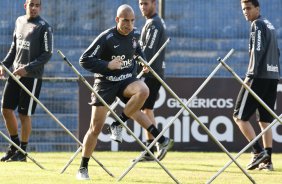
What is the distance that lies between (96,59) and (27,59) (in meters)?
2.83

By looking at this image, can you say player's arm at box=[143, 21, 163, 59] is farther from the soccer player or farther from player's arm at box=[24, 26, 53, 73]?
player's arm at box=[24, 26, 53, 73]

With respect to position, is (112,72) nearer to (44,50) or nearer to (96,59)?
(96,59)

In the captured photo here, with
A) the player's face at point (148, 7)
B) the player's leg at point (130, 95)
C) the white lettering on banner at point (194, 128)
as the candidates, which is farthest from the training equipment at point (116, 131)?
the white lettering on banner at point (194, 128)

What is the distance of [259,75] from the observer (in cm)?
1276

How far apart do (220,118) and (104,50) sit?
21.3 ft

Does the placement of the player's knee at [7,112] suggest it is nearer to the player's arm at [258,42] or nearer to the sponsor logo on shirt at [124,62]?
the sponsor logo on shirt at [124,62]

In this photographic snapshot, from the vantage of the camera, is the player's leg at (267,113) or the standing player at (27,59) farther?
the standing player at (27,59)

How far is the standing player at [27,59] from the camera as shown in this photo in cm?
1351

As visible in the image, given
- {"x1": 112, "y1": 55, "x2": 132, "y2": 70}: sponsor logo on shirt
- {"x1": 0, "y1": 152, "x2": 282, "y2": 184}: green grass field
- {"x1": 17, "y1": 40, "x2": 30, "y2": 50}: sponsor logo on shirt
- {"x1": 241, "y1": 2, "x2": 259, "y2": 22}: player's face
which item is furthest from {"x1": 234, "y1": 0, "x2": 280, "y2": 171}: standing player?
{"x1": 17, "y1": 40, "x2": 30, "y2": 50}: sponsor logo on shirt

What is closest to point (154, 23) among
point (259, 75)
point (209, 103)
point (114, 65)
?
point (259, 75)

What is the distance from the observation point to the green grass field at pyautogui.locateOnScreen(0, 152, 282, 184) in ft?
36.0

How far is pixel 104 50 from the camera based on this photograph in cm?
1107

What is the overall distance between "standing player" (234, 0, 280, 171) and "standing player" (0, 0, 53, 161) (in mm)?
2486

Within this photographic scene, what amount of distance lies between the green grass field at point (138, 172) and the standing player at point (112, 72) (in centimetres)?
48
